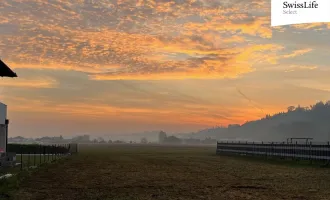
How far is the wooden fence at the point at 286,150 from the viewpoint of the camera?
35812 mm

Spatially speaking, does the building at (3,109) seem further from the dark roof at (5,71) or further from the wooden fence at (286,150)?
the wooden fence at (286,150)

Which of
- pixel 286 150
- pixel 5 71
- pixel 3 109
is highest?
pixel 5 71

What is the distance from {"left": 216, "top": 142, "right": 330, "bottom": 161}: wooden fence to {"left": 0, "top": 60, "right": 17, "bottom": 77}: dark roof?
27.2 m

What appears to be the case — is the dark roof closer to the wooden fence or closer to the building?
the building

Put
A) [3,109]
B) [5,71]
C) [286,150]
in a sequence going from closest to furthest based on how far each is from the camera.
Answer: [5,71] → [3,109] → [286,150]

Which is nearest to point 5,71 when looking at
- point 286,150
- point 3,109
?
point 3,109

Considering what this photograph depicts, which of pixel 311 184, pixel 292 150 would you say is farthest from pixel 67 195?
pixel 292 150

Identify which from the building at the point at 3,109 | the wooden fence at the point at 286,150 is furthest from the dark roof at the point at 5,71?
the wooden fence at the point at 286,150

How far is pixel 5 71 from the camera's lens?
28.3 m

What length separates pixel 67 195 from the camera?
52.3ft

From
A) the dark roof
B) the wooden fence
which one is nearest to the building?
the dark roof

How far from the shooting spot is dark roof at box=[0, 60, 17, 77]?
27.2 meters

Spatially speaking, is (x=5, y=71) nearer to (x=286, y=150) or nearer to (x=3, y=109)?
(x=3, y=109)

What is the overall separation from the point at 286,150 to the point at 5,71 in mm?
29969
